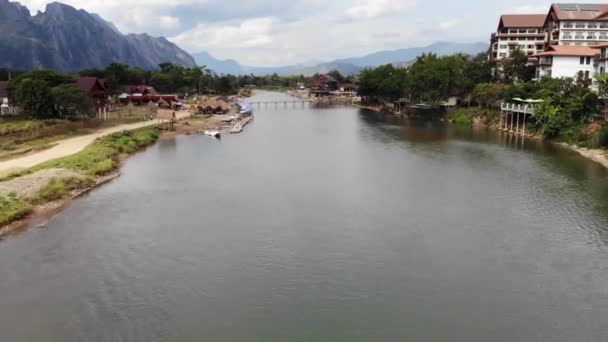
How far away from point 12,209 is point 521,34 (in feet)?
230

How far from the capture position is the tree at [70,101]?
161ft

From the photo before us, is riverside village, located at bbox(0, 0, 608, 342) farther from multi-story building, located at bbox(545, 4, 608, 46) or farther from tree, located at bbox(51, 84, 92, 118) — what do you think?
multi-story building, located at bbox(545, 4, 608, 46)

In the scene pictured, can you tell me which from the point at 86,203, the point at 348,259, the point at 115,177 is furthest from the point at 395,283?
the point at 115,177

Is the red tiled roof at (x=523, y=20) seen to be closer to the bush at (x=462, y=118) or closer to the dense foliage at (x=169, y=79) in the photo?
the bush at (x=462, y=118)

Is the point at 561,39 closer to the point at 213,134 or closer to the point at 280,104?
the point at 213,134

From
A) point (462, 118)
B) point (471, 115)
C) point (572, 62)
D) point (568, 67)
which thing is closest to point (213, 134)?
point (462, 118)

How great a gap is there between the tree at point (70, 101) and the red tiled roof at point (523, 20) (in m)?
56.6

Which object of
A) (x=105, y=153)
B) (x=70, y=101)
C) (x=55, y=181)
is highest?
(x=70, y=101)

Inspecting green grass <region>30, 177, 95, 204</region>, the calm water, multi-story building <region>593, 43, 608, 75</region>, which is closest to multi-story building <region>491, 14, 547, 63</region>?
multi-story building <region>593, 43, 608, 75</region>

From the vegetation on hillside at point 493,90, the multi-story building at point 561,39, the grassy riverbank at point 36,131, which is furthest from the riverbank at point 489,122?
the grassy riverbank at point 36,131

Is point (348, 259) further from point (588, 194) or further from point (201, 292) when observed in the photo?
point (588, 194)

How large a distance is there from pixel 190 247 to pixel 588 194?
21246 millimetres

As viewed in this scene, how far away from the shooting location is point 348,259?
18891 millimetres

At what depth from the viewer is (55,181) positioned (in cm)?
2731
